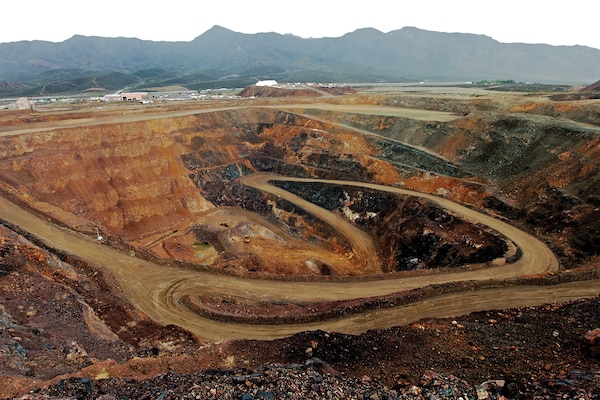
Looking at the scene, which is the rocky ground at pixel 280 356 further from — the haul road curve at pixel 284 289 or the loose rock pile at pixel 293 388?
the haul road curve at pixel 284 289

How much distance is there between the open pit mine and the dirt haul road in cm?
15

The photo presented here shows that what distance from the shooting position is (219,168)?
55875 mm

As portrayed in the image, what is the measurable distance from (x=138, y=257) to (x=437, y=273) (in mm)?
23573

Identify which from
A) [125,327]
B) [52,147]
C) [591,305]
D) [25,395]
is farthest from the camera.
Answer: [52,147]

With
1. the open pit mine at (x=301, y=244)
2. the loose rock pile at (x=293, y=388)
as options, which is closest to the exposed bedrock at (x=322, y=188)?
the open pit mine at (x=301, y=244)

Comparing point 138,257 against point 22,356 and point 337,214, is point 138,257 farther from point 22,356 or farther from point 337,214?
point 337,214

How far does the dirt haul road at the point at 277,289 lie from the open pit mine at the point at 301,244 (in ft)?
0.50

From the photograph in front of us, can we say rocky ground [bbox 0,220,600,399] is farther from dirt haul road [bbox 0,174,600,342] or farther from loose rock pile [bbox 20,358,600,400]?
dirt haul road [bbox 0,174,600,342]

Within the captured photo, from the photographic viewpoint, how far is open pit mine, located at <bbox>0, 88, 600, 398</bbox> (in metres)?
14.6

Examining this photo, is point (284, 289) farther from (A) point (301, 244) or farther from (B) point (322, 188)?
(B) point (322, 188)

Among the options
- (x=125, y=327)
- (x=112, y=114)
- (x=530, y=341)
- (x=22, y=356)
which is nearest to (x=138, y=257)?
(x=125, y=327)

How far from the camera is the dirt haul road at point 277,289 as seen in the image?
69.4 feet

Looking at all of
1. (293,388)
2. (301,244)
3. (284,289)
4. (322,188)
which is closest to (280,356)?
(293,388)

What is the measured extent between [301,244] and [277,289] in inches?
689
